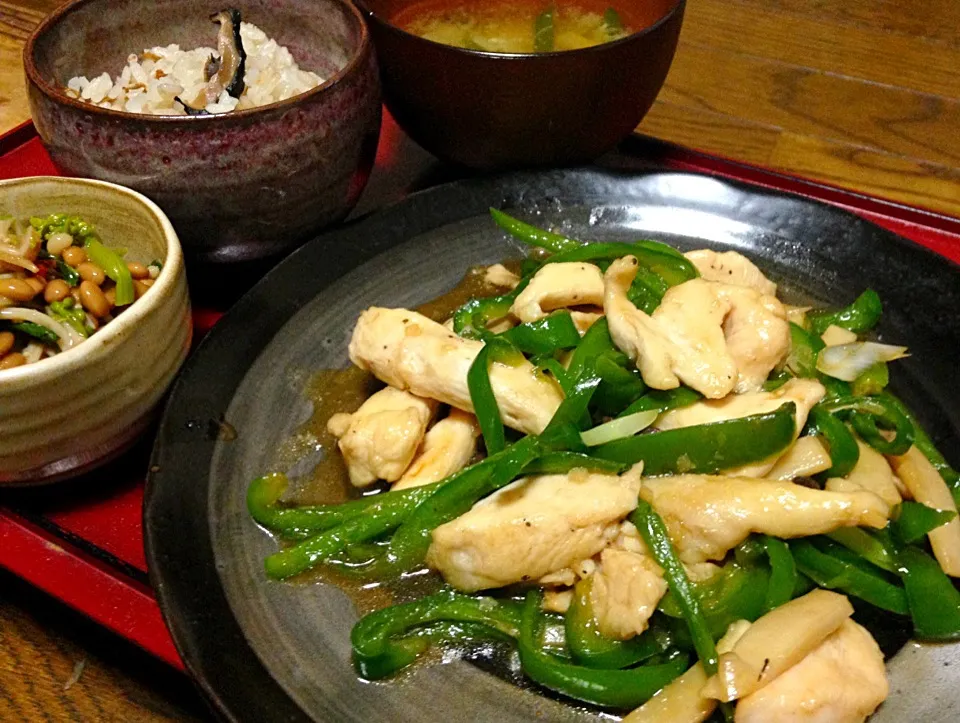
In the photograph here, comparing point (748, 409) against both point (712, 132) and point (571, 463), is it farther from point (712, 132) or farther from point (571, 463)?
point (712, 132)

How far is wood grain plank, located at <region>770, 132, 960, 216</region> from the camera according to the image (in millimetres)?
2590

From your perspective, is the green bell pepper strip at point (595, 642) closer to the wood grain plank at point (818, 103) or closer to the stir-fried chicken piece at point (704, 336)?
the stir-fried chicken piece at point (704, 336)

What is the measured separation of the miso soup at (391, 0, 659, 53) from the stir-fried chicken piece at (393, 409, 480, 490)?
119 cm

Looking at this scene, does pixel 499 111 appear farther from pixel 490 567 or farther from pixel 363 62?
pixel 490 567

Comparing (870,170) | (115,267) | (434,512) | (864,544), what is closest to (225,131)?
(115,267)

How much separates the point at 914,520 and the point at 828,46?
253cm

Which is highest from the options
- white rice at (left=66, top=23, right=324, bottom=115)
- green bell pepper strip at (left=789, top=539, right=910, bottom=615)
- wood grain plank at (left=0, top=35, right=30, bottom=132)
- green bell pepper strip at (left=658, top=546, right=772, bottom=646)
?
white rice at (left=66, top=23, right=324, bottom=115)

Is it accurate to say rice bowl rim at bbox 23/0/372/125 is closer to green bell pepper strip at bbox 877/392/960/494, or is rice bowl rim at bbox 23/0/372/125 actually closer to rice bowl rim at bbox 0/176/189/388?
rice bowl rim at bbox 0/176/189/388

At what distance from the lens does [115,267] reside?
1.65 m

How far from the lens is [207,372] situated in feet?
5.38

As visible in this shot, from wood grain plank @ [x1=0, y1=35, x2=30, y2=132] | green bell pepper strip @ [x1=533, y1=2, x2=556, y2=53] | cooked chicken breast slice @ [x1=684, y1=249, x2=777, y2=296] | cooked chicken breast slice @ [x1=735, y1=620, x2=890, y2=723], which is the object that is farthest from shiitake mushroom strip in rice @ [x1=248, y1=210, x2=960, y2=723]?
wood grain plank @ [x1=0, y1=35, x2=30, y2=132]

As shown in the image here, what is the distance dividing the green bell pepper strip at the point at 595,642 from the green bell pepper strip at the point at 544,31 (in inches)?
61.0

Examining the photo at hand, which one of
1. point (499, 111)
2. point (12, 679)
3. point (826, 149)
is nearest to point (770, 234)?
point (499, 111)

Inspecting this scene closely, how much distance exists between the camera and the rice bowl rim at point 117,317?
4.47ft
